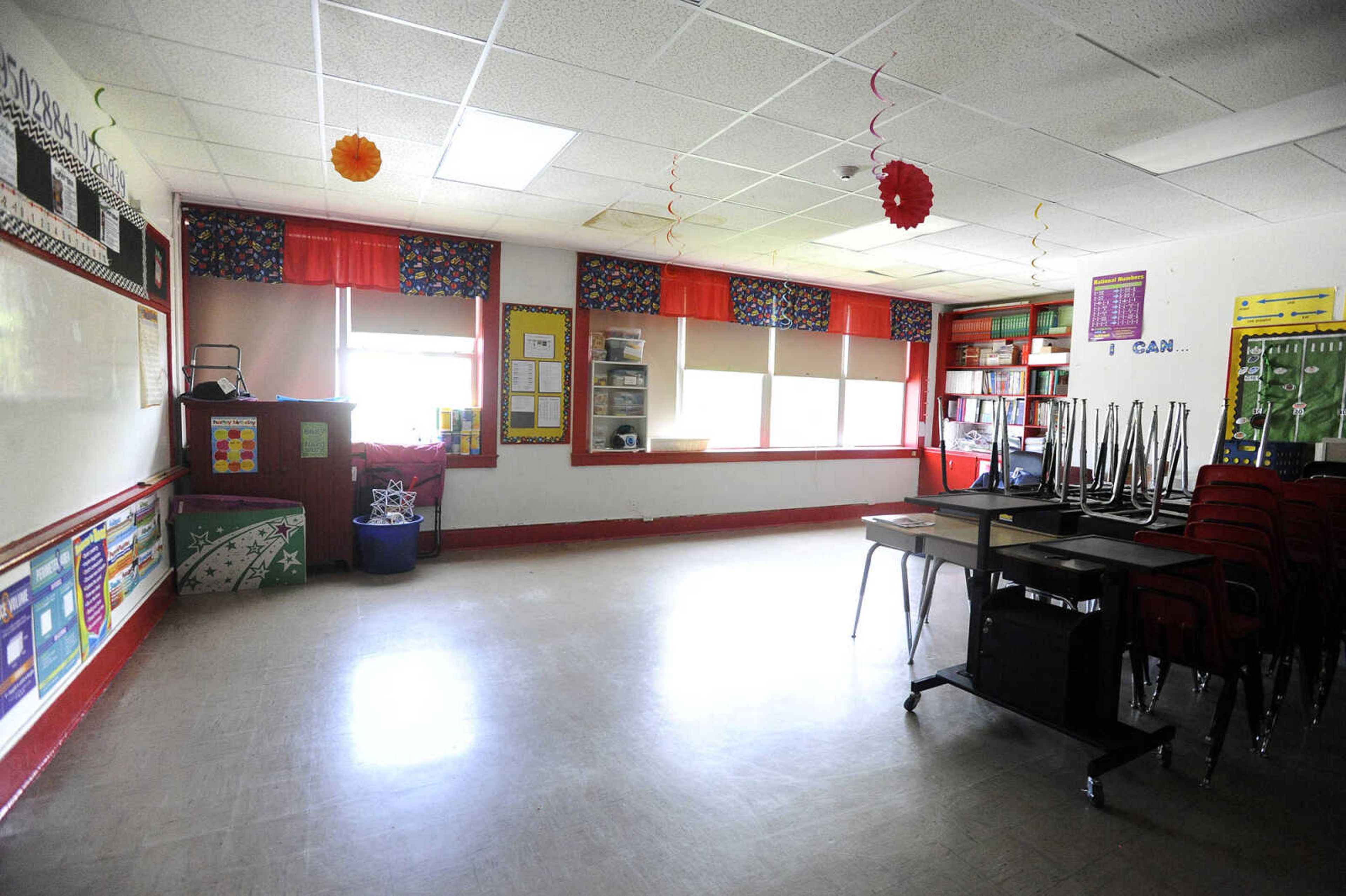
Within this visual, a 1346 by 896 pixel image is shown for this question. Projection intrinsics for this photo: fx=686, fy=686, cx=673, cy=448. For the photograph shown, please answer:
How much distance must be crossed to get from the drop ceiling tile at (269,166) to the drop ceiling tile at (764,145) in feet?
6.99

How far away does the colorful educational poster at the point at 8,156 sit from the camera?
2.27 meters

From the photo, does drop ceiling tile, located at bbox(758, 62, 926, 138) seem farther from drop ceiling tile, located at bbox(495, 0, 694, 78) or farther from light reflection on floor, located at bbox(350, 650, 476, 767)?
light reflection on floor, located at bbox(350, 650, 476, 767)

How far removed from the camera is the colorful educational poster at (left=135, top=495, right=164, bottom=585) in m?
3.78

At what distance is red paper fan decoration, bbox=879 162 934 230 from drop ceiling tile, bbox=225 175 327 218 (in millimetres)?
3817

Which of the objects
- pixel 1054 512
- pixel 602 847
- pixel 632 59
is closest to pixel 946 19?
pixel 632 59

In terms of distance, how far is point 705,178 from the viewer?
4199mm

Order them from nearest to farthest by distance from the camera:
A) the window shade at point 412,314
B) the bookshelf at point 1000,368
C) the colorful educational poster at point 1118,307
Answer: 1. the colorful educational poster at point 1118,307
2. the window shade at point 412,314
3. the bookshelf at point 1000,368

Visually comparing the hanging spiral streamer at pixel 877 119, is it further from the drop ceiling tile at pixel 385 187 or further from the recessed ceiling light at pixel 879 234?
the drop ceiling tile at pixel 385 187

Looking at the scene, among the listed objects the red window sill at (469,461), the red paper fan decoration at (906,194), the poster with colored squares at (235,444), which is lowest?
the red window sill at (469,461)

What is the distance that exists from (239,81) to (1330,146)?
5.17m

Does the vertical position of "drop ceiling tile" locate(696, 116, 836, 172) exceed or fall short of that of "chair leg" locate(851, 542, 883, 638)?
it exceeds it

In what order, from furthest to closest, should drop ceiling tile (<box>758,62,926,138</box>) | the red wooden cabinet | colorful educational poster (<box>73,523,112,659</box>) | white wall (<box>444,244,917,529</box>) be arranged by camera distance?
white wall (<box>444,244,917,529</box>), the red wooden cabinet, colorful educational poster (<box>73,523,112,659</box>), drop ceiling tile (<box>758,62,926,138</box>)

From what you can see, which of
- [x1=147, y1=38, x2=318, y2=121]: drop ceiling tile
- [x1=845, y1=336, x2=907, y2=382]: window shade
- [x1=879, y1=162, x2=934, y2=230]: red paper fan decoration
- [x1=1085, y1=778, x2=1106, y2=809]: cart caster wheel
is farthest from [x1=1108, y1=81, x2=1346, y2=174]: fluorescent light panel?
[x1=845, y1=336, x2=907, y2=382]: window shade

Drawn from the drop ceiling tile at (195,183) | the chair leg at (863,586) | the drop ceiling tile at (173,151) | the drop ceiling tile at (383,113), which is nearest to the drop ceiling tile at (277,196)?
the drop ceiling tile at (195,183)
